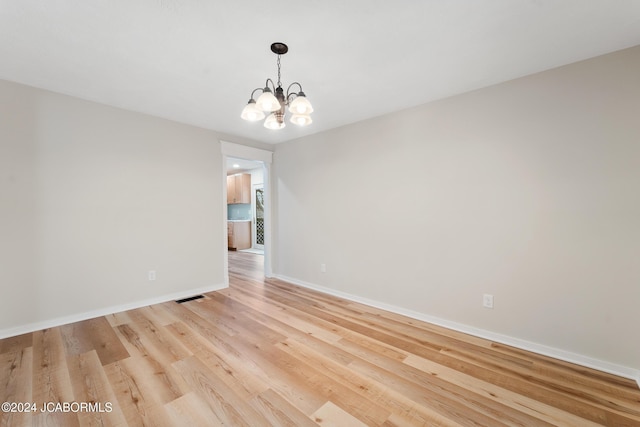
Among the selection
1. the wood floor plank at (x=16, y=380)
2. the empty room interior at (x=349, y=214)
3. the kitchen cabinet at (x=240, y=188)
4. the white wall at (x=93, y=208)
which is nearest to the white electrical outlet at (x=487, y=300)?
the empty room interior at (x=349, y=214)

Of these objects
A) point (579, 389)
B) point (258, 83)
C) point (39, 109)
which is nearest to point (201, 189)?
point (39, 109)

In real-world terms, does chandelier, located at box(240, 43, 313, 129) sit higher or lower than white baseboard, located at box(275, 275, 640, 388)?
higher

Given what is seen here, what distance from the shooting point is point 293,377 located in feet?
6.11

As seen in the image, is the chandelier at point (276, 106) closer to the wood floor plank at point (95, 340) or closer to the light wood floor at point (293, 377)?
the light wood floor at point (293, 377)

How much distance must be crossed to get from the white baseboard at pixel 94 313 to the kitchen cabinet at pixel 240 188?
460 cm

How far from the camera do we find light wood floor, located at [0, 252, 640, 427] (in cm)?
151

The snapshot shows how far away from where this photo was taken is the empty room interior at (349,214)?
161cm

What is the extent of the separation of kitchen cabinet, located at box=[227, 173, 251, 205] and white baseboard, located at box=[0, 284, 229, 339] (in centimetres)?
460

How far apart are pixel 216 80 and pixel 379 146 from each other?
195 cm

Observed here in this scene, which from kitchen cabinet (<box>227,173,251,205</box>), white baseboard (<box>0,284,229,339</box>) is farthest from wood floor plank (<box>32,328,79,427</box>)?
kitchen cabinet (<box>227,173,251,205</box>)

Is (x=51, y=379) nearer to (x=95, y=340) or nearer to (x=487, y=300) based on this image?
(x=95, y=340)

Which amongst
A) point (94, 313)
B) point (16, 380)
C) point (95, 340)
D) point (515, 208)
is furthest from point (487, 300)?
point (94, 313)

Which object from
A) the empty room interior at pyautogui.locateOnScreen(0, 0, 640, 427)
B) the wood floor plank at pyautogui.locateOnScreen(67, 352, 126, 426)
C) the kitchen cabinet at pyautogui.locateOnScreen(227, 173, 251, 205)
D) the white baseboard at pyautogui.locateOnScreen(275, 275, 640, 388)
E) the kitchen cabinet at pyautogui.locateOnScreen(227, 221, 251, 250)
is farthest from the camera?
the kitchen cabinet at pyautogui.locateOnScreen(227, 173, 251, 205)

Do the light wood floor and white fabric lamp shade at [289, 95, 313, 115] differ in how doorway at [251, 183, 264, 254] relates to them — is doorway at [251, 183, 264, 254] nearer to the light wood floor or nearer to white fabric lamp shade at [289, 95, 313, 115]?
the light wood floor
